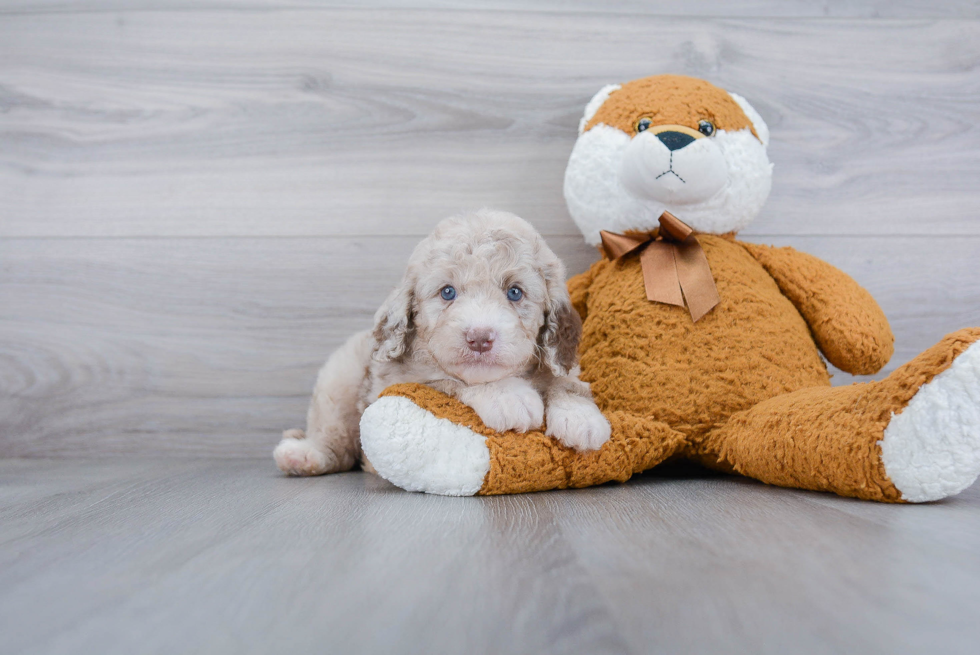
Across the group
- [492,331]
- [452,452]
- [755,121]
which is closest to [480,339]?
[492,331]

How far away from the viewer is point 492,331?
1078 millimetres

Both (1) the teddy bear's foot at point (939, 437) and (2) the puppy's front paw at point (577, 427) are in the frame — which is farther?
(2) the puppy's front paw at point (577, 427)

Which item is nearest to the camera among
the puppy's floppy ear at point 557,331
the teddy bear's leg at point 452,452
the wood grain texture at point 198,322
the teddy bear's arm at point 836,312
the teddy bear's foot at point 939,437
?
the teddy bear's foot at point 939,437

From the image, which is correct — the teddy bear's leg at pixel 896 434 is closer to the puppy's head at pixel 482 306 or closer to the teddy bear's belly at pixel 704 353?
the teddy bear's belly at pixel 704 353

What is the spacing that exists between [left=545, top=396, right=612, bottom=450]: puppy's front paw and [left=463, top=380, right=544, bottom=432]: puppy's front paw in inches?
1.1

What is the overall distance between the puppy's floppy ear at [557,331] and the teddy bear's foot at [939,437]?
50 centimetres

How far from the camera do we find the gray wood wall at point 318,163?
1717mm

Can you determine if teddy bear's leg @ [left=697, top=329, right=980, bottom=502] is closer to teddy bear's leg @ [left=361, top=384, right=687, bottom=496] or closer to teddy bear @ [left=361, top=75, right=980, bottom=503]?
teddy bear @ [left=361, top=75, right=980, bottom=503]

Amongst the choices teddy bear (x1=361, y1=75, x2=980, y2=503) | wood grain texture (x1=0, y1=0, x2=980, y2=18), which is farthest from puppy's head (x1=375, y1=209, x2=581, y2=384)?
wood grain texture (x1=0, y1=0, x2=980, y2=18)

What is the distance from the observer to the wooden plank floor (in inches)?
21.4

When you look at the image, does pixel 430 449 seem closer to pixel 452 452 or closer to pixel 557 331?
pixel 452 452

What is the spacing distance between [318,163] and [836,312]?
1.28 meters

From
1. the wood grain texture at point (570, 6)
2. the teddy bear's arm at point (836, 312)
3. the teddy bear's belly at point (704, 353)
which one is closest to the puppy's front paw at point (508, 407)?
the teddy bear's belly at point (704, 353)

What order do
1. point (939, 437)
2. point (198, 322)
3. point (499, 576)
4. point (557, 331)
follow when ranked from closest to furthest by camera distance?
point (499, 576)
point (939, 437)
point (557, 331)
point (198, 322)
